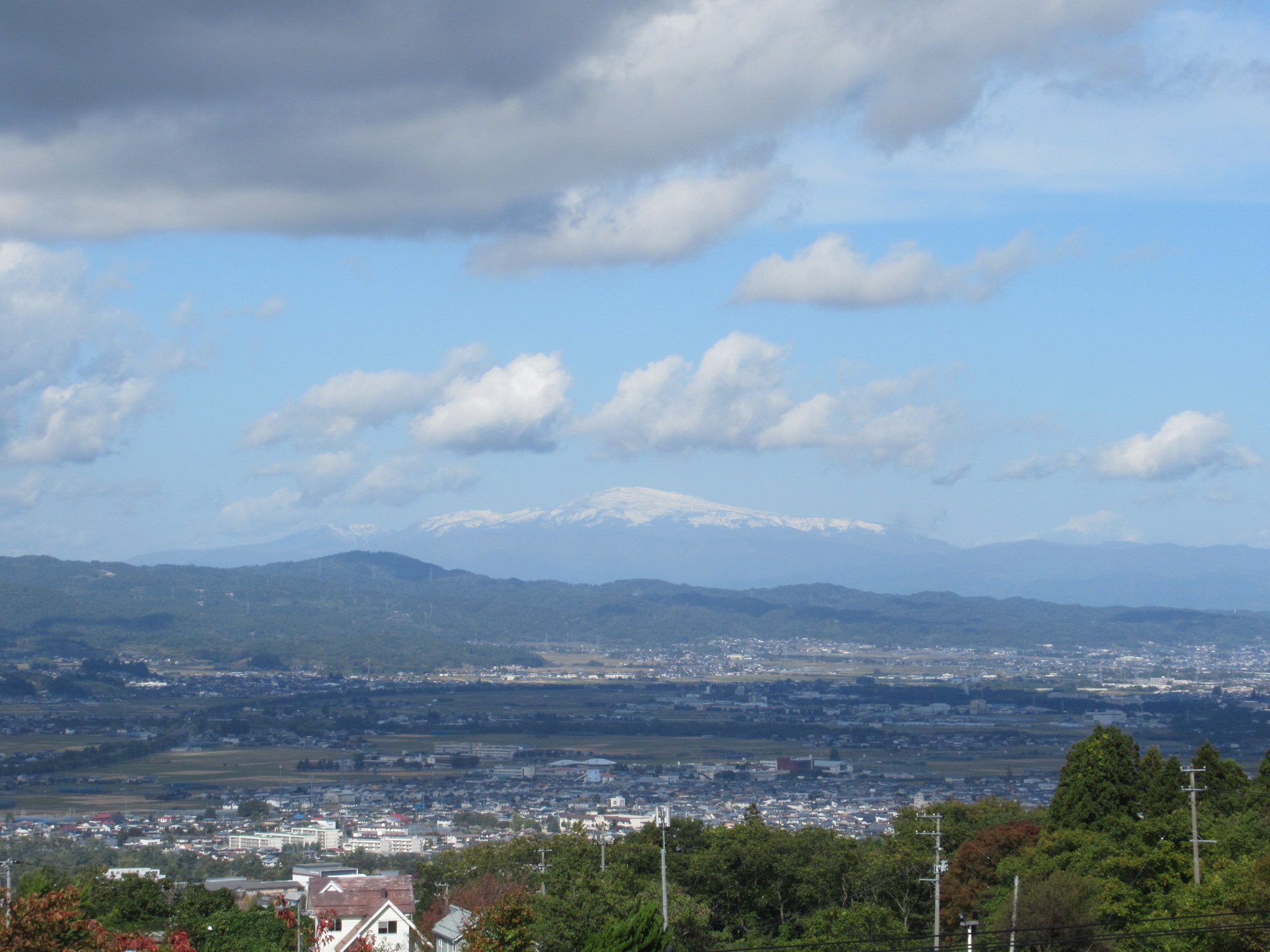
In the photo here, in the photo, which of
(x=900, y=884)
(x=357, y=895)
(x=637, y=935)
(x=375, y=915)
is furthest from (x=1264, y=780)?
(x=637, y=935)

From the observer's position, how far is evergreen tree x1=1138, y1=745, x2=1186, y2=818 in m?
36.7

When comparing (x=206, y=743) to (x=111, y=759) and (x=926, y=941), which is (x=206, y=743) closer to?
(x=111, y=759)

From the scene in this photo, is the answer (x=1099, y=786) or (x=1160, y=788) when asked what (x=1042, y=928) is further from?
(x=1099, y=786)

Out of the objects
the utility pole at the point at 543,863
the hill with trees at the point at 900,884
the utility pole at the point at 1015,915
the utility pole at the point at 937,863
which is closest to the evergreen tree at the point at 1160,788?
the hill with trees at the point at 900,884

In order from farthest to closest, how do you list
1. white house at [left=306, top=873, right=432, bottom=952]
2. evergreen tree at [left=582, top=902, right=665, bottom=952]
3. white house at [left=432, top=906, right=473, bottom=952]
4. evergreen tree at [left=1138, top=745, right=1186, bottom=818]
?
1. evergreen tree at [left=1138, top=745, right=1186, bottom=818]
2. white house at [left=306, top=873, right=432, bottom=952]
3. white house at [left=432, top=906, right=473, bottom=952]
4. evergreen tree at [left=582, top=902, right=665, bottom=952]

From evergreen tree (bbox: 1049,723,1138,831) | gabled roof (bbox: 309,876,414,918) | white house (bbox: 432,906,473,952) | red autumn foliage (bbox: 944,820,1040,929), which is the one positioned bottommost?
white house (bbox: 432,906,473,952)

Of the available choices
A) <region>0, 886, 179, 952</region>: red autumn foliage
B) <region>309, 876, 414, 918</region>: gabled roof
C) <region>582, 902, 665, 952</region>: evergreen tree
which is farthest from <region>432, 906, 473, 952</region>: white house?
<region>582, 902, 665, 952</region>: evergreen tree

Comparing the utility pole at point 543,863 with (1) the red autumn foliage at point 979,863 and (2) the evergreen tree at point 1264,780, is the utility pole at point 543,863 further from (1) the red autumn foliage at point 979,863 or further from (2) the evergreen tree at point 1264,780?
(2) the evergreen tree at point 1264,780

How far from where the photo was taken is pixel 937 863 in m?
30.2

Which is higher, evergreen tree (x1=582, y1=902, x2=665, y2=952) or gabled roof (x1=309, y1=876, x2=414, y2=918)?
evergreen tree (x1=582, y1=902, x2=665, y2=952)

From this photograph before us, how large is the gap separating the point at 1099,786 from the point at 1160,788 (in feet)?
5.68

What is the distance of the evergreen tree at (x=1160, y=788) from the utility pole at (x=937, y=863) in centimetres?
480

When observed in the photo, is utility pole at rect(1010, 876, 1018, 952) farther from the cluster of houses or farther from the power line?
the cluster of houses

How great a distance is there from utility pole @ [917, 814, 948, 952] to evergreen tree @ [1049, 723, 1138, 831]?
2.84 meters
